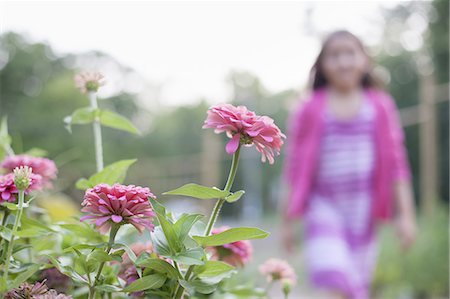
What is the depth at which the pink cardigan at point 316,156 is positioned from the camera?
2521 mm

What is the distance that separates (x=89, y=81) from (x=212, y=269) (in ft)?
1.13

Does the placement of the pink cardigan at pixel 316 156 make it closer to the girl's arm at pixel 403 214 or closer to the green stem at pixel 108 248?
the girl's arm at pixel 403 214

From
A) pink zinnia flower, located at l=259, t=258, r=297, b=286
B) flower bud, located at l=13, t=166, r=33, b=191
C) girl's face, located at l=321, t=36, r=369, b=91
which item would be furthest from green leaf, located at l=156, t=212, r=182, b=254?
girl's face, located at l=321, t=36, r=369, b=91

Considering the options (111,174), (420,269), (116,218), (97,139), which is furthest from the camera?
(420,269)

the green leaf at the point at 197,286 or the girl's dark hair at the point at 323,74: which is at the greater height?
the girl's dark hair at the point at 323,74

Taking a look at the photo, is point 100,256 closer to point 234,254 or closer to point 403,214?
point 234,254

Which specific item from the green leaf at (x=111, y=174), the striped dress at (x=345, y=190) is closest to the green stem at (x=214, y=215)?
the green leaf at (x=111, y=174)

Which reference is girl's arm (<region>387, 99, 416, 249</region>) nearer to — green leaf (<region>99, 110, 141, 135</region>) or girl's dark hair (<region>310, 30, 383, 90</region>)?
girl's dark hair (<region>310, 30, 383, 90</region>)

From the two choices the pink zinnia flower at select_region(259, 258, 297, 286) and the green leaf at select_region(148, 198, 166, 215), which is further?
the pink zinnia flower at select_region(259, 258, 297, 286)

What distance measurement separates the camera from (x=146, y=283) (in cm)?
57

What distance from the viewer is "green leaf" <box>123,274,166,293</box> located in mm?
567

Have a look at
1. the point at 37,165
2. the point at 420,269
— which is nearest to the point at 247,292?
the point at 37,165

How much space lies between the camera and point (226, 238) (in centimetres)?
57

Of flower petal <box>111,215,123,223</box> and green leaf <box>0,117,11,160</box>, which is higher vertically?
green leaf <box>0,117,11,160</box>
